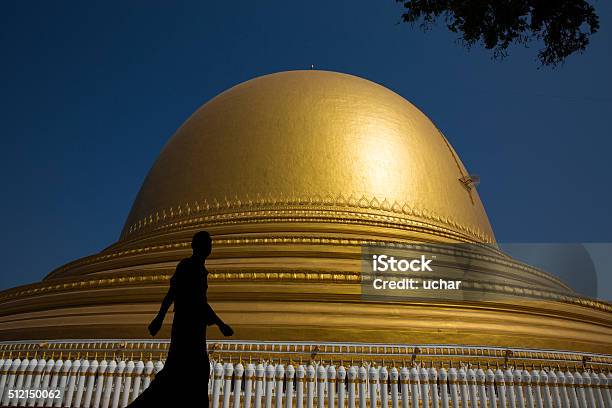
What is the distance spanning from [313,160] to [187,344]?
6.87m

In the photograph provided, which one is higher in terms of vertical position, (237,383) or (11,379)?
(11,379)

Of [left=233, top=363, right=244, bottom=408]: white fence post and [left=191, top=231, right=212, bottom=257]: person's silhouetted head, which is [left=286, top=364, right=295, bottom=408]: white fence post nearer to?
[left=233, top=363, right=244, bottom=408]: white fence post

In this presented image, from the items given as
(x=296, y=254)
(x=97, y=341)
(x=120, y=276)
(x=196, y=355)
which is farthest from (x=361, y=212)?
(x=196, y=355)

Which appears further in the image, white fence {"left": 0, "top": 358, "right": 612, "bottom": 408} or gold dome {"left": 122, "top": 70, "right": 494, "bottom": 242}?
gold dome {"left": 122, "top": 70, "right": 494, "bottom": 242}

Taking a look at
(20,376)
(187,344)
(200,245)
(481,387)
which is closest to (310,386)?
(481,387)

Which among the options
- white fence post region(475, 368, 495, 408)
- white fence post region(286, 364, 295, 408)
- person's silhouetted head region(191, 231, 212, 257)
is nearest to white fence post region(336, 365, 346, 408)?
white fence post region(286, 364, 295, 408)

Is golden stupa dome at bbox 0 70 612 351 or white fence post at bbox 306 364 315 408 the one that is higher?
golden stupa dome at bbox 0 70 612 351

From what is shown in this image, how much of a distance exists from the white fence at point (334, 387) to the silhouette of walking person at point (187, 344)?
5.92 ft

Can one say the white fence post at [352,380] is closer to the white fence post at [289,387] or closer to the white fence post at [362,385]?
the white fence post at [362,385]

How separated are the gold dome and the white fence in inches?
184

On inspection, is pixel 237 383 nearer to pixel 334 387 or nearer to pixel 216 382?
pixel 216 382

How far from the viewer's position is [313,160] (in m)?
9.79

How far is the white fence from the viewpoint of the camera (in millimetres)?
4914

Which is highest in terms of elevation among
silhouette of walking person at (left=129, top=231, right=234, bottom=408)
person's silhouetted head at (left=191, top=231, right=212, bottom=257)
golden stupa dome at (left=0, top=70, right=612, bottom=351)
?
golden stupa dome at (left=0, top=70, right=612, bottom=351)
